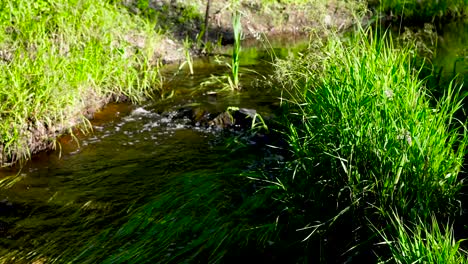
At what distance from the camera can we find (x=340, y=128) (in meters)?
3.39

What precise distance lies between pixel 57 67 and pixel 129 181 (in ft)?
6.75

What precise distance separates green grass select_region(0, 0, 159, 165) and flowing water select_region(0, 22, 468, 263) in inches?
10.3

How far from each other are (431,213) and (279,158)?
1.99 metres

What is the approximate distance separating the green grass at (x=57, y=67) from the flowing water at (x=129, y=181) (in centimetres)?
26

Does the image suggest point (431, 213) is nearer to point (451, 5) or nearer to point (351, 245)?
point (351, 245)

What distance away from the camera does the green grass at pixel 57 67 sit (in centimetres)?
524

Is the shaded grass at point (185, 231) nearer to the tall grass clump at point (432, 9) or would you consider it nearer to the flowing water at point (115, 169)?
the flowing water at point (115, 169)

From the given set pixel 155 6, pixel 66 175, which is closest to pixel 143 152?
pixel 66 175

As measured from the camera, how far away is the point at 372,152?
126 inches

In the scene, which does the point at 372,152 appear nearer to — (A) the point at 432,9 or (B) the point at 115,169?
(B) the point at 115,169

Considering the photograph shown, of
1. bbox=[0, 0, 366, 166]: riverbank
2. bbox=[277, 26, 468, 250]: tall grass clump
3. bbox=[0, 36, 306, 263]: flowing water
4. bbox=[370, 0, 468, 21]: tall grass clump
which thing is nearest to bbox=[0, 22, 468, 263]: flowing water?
bbox=[0, 36, 306, 263]: flowing water

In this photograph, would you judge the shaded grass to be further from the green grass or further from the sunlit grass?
the sunlit grass

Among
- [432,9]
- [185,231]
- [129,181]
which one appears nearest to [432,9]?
[432,9]

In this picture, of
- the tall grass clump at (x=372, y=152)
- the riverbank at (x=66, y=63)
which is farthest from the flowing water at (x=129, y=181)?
the tall grass clump at (x=372, y=152)
